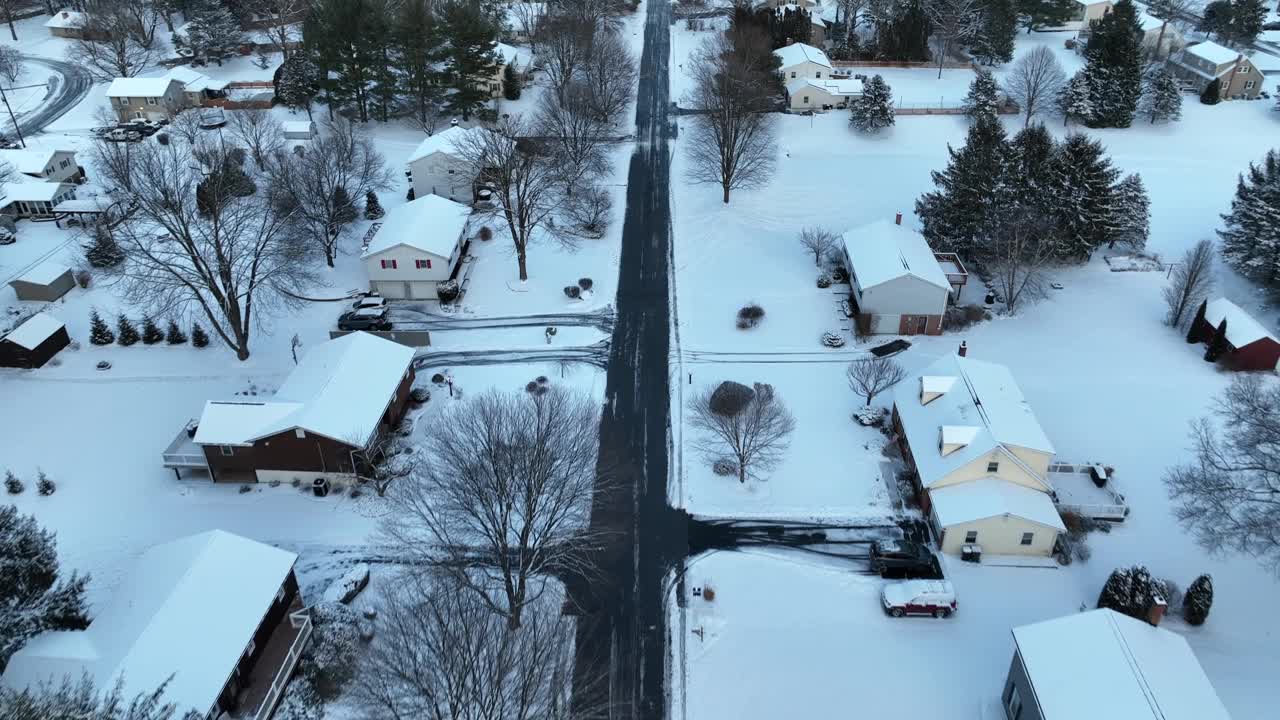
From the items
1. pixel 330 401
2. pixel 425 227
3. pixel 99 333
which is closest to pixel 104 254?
pixel 99 333

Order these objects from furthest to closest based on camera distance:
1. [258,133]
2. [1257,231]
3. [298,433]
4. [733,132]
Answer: [258,133], [733,132], [1257,231], [298,433]

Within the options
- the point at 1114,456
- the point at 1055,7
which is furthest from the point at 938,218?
the point at 1055,7

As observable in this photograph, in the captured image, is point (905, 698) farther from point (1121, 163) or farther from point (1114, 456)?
point (1121, 163)

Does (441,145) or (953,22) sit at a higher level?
(953,22)

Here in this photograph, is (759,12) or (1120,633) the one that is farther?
(759,12)

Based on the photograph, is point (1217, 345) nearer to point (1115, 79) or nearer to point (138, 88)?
point (1115, 79)

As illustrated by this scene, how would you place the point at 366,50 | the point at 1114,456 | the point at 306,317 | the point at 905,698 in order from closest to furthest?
the point at 905,698, the point at 1114,456, the point at 306,317, the point at 366,50

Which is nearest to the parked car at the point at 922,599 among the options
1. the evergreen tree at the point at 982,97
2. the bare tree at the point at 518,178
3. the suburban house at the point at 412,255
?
the bare tree at the point at 518,178

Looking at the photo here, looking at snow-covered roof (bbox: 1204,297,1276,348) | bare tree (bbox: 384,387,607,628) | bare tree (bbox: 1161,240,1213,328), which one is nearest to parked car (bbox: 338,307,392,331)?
bare tree (bbox: 384,387,607,628)
